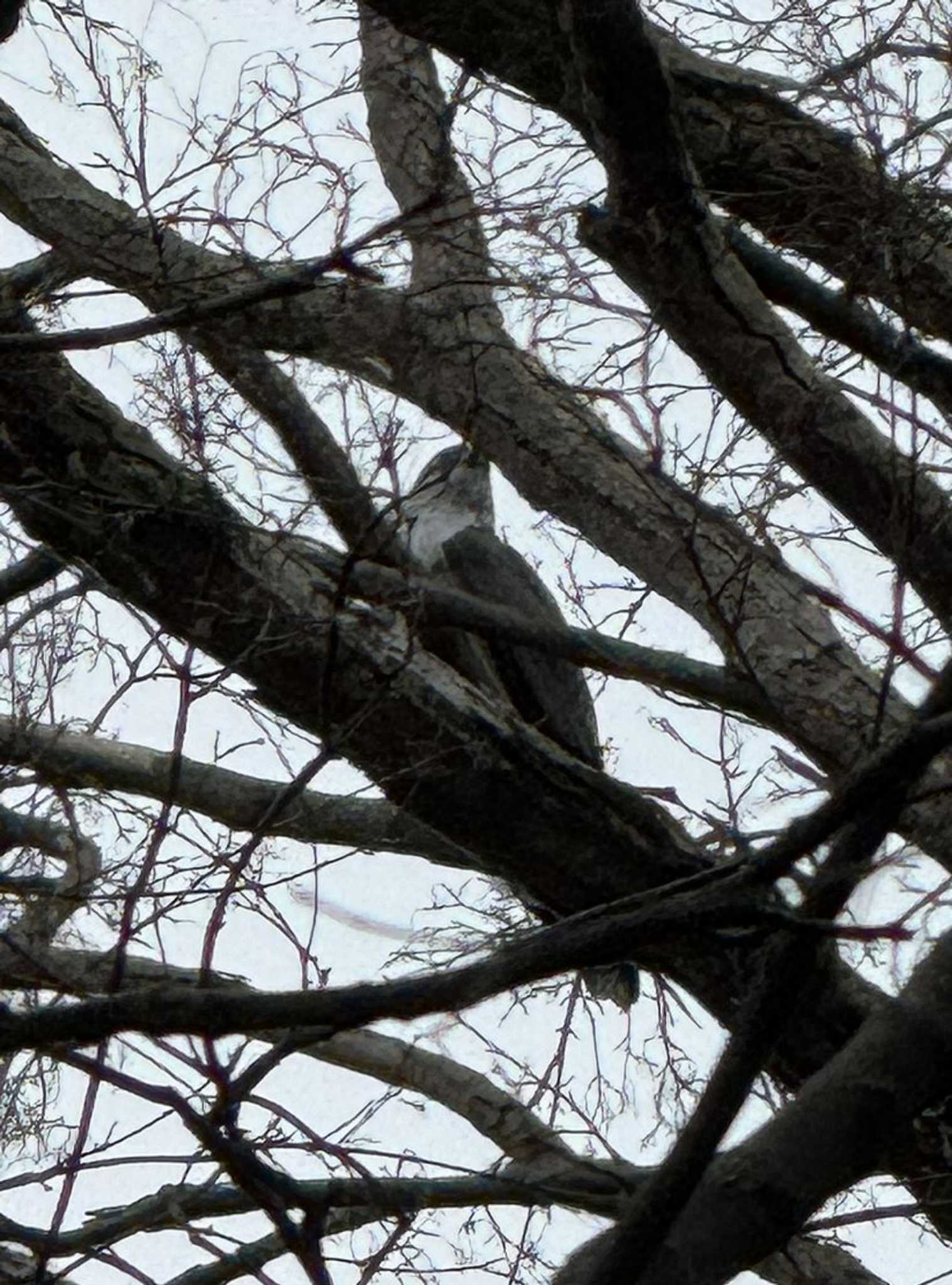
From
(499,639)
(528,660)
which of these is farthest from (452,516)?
(499,639)

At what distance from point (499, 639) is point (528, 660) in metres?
1.16

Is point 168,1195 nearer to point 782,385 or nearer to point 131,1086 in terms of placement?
point 131,1086

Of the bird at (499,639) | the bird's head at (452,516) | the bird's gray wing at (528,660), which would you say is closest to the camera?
the bird at (499,639)

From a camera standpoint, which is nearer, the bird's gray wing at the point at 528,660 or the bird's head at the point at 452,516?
the bird's gray wing at the point at 528,660

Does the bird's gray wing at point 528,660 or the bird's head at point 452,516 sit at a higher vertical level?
the bird's head at point 452,516

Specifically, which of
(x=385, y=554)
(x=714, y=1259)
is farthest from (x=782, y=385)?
(x=714, y=1259)

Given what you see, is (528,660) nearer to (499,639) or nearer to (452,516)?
(452,516)

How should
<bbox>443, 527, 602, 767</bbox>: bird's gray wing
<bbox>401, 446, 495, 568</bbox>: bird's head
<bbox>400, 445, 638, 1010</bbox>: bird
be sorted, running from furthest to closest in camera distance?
<bbox>401, 446, 495, 568</bbox>: bird's head < <bbox>443, 527, 602, 767</bbox>: bird's gray wing < <bbox>400, 445, 638, 1010</bbox>: bird

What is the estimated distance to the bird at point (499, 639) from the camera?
3.96 meters

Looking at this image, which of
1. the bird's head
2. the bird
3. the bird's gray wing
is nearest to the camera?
the bird

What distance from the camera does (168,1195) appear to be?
91.3 inches

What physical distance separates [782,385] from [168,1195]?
2336mm

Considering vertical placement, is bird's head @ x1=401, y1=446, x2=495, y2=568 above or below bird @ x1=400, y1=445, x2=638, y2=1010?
above

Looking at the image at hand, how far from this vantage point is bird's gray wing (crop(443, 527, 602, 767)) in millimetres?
4527
